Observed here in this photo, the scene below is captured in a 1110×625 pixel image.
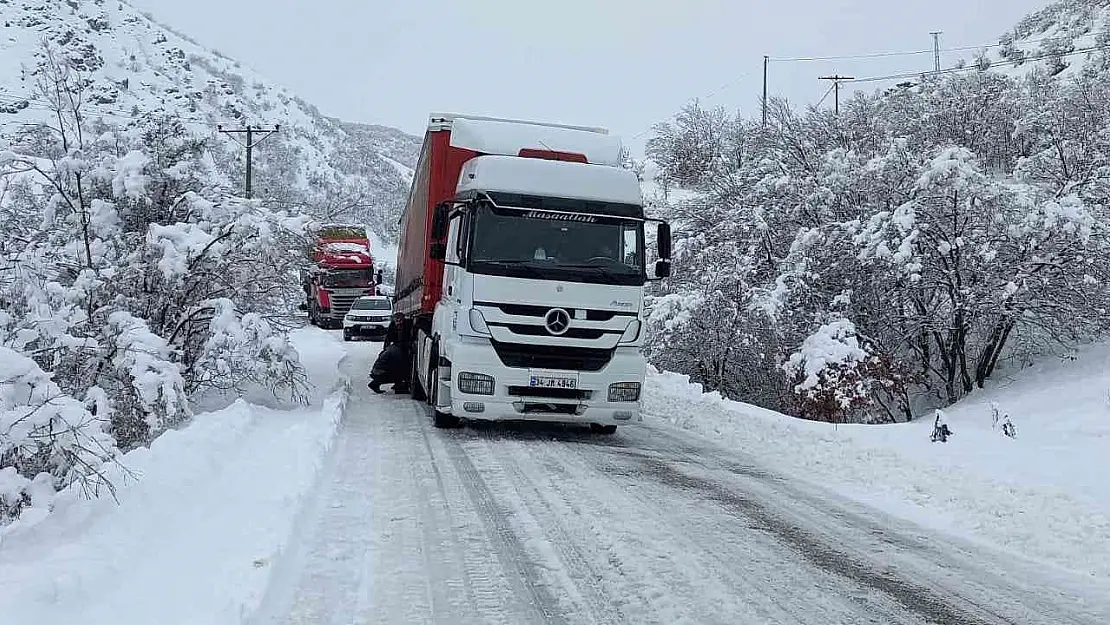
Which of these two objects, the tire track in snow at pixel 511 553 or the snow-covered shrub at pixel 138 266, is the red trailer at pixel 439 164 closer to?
the snow-covered shrub at pixel 138 266

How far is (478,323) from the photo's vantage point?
36.1 ft

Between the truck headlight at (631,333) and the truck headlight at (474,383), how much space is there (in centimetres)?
166

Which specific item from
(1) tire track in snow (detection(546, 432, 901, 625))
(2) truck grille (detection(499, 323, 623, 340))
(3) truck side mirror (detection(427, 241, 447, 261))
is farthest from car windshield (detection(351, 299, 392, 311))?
(1) tire track in snow (detection(546, 432, 901, 625))

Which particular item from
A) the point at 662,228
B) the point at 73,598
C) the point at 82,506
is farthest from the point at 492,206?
the point at 73,598

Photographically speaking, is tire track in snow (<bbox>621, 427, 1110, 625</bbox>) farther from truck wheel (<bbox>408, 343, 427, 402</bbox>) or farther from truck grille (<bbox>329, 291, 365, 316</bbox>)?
truck grille (<bbox>329, 291, 365, 316</bbox>)

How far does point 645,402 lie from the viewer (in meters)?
16.5

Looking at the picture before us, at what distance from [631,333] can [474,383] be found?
197 cm

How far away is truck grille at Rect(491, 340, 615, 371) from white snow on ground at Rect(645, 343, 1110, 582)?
2.33 meters

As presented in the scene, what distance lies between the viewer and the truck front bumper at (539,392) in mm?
11055

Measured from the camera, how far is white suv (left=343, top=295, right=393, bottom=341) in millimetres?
32438

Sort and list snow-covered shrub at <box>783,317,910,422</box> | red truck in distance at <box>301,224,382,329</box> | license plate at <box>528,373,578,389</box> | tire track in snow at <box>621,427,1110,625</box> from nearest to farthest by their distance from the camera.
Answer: tire track in snow at <box>621,427,1110,625</box> → license plate at <box>528,373,578,389</box> → snow-covered shrub at <box>783,317,910,422</box> → red truck in distance at <box>301,224,382,329</box>

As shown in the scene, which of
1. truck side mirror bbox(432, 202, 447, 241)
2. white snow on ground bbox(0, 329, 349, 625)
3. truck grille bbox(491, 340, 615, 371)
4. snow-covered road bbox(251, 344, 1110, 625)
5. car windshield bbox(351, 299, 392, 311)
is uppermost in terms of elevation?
truck side mirror bbox(432, 202, 447, 241)

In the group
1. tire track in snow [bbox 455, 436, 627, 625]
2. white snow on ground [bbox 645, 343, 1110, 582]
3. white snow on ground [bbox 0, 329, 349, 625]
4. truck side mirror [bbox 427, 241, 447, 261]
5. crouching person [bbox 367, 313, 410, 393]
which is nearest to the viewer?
white snow on ground [bbox 0, 329, 349, 625]

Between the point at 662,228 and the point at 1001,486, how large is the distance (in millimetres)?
4709
